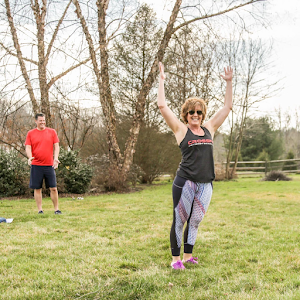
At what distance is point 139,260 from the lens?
3459 millimetres

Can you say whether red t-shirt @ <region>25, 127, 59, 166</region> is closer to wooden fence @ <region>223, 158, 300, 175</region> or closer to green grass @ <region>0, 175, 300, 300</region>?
green grass @ <region>0, 175, 300, 300</region>

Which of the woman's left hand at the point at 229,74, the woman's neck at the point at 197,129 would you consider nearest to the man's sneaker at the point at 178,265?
the woman's neck at the point at 197,129

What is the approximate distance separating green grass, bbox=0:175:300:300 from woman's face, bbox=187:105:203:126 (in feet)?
4.80

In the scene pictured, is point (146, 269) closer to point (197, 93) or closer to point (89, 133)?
point (89, 133)

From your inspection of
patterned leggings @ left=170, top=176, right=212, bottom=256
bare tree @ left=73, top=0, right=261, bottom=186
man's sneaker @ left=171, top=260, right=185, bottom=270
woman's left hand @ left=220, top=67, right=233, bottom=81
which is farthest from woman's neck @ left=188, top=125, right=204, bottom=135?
bare tree @ left=73, top=0, right=261, bottom=186

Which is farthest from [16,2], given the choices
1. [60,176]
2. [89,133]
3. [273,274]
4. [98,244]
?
[273,274]

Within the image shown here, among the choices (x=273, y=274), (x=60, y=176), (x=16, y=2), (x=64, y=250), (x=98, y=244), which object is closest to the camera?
(x=273, y=274)

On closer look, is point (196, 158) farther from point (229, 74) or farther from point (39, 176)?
point (39, 176)

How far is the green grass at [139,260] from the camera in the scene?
2588 millimetres

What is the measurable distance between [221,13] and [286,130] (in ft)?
123

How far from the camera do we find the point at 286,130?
43.8 meters

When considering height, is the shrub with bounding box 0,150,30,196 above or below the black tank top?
below

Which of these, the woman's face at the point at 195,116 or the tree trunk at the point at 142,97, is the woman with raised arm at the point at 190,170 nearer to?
the woman's face at the point at 195,116

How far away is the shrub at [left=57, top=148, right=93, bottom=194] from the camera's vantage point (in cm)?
1112
